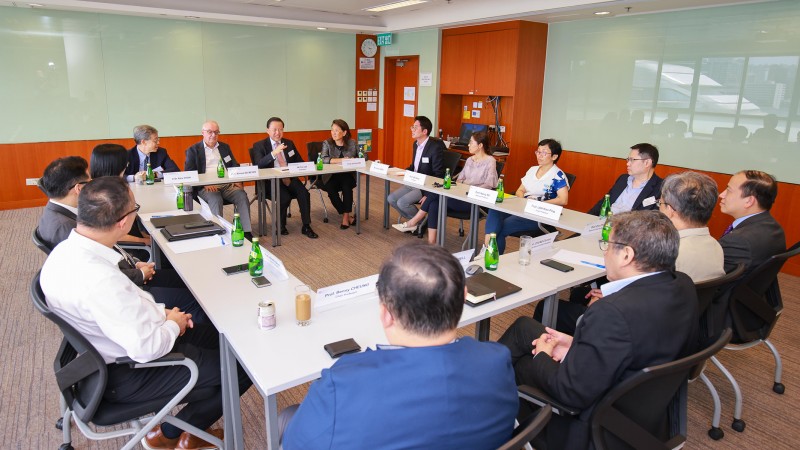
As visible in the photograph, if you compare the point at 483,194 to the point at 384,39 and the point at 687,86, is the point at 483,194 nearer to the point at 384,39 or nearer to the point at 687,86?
the point at 687,86

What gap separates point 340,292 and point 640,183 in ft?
9.17

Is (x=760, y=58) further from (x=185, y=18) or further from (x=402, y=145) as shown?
(x=185, y=18)

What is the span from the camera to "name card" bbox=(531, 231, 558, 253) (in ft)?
9.67

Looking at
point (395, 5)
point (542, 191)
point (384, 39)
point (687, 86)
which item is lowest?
point (542, 191)

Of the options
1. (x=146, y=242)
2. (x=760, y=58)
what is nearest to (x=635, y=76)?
(x=760, y=58)

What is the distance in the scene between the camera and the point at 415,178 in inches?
201

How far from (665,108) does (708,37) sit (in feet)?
2.71

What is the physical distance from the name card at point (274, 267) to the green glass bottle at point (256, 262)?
1.3 inches

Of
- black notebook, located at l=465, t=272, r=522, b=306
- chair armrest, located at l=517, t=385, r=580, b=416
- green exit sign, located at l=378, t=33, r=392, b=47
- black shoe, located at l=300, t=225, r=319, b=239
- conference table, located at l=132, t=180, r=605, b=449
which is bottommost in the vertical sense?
black shoe, located at l=300, t=225, r=319, b=239

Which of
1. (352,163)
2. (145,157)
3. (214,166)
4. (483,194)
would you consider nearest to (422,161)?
(352,163)

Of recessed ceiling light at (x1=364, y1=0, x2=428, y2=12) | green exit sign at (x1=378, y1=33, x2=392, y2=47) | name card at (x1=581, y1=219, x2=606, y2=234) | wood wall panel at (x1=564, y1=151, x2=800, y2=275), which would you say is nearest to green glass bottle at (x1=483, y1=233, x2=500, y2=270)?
name card at (x1=581, y1=219, x2=606, y2=234)

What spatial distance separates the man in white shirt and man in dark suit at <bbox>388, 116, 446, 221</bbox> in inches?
143

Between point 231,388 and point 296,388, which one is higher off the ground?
point 231,388

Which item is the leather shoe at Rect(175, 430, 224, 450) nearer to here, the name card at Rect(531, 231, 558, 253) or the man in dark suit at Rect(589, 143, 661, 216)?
the name card at Rect(531, 231, 558, 253)
